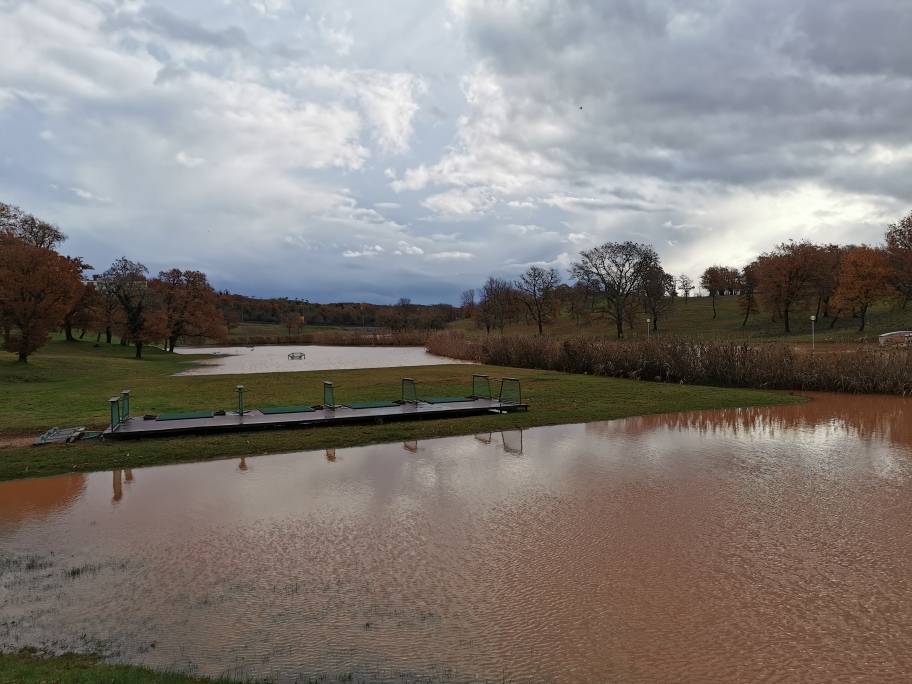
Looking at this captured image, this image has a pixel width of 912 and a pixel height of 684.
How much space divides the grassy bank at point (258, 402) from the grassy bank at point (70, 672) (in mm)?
6230

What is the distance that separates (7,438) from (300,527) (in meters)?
8.16

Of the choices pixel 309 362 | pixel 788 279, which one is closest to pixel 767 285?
pixel 788 279

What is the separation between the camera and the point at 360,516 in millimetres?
7180

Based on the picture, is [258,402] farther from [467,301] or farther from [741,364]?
[467,301]

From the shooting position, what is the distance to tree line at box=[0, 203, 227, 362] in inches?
1080

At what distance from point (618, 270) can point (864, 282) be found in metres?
21.6

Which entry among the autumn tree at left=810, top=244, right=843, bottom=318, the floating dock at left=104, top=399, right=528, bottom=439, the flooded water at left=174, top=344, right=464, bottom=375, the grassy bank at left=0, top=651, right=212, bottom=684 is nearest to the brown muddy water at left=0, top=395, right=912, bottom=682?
the grassy bank at left=0, top=651, right=212, bottom=684

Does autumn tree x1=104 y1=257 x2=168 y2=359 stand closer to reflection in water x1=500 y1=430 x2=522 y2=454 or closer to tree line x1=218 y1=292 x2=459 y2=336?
reflection in water x1=500 y1=430 x2=522 y2=454

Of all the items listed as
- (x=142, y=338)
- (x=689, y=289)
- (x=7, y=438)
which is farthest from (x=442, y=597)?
(x=689, y=289)

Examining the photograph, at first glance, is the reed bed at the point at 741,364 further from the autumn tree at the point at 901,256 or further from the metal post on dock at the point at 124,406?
the autumn tree at the point at 901,256

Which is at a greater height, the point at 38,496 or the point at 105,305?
the point at 105,305

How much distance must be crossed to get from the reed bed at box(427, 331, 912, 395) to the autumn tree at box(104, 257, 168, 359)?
107ft

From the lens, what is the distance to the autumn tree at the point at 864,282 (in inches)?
1908

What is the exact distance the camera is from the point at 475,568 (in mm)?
5621
